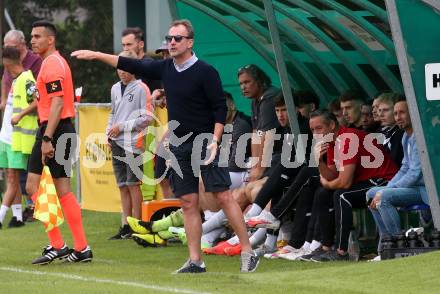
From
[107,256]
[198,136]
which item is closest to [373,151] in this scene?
[198,136]

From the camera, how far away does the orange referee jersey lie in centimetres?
1210

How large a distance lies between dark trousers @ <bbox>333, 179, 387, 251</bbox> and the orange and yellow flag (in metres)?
2.55

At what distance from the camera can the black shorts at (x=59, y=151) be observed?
1209cm

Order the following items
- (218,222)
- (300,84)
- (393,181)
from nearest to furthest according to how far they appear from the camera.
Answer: (393,181), (218,222), (300,84)

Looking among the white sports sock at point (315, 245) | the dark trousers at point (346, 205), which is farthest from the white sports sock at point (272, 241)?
the dark trousers at point (346, 205)

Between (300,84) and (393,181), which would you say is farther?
(300,84)

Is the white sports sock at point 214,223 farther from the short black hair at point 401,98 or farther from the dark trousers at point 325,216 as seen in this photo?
the short black hair at point 401,98

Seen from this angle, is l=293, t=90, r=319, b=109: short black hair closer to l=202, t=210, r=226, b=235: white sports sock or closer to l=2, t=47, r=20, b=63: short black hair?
l=202, t=210, r=226, b=235: white sports sock

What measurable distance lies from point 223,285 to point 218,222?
388cm

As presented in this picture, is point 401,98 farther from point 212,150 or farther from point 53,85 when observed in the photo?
point 53,85

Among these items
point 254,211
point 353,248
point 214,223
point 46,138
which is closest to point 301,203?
point 254,211

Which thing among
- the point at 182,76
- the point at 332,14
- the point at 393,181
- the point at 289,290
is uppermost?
the point at 332,14

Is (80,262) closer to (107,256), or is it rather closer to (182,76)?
(107,256)

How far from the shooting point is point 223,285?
1014 cm
